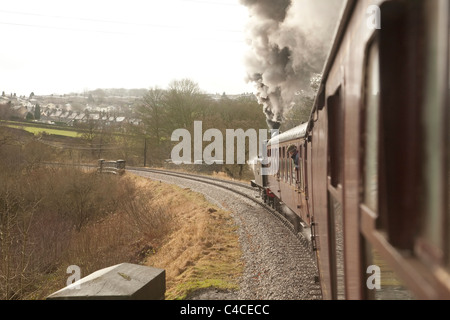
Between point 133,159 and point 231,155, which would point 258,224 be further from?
point 133,159

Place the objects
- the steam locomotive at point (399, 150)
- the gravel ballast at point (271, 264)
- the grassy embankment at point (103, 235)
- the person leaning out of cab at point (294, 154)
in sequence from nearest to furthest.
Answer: the steam locomotive at point (399, 150) < the gravel ballast at point (271, 264) < the person leaning out of cab at point (294, 154) < the grassy embankment at point (103, 235)

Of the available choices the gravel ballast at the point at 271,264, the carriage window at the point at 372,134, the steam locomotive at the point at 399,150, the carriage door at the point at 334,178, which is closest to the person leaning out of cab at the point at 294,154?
the gravel ballast at the point at 271,264

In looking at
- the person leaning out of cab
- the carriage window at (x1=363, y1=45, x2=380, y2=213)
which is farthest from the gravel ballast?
the carriage window at (x1=363, y1=45, x2=380, y2=213)

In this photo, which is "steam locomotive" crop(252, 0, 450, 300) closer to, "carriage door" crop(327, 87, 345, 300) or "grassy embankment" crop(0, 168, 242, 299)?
"carriage door" crop(327, 87, 345, 300)

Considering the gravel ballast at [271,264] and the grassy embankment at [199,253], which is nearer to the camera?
the gravel ballast at [271,264]

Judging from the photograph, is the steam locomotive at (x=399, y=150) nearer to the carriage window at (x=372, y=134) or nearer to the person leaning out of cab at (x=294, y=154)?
the carriage window at (x=372, y=134)

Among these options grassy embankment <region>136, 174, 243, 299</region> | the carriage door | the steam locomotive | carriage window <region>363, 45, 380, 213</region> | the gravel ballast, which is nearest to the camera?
the steam locomotive

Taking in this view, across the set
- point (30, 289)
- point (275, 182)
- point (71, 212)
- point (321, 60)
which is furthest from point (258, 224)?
point (71, 212)

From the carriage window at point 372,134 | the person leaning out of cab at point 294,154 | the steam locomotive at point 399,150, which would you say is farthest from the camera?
the person leaning out of cab at point 294,154

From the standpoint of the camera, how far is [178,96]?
1491 inches

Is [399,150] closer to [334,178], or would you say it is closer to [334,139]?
[334,178]

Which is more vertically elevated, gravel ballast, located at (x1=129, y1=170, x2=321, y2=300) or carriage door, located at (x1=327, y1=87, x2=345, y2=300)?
carriage door, located at (x1=327, y1=87, x2=345, y2=300)

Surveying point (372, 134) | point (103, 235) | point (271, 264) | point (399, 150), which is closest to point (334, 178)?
point (372, 134)
